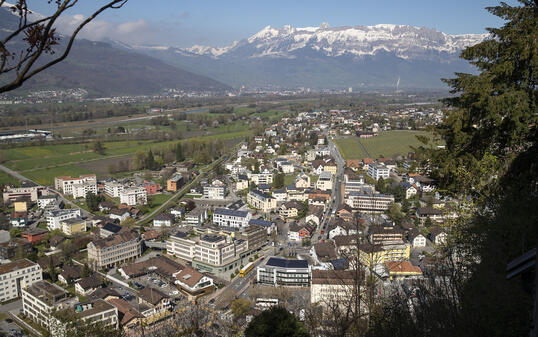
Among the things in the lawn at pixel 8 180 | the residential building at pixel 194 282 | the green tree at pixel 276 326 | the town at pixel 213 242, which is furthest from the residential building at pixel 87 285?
the lawn at pixel 8 180

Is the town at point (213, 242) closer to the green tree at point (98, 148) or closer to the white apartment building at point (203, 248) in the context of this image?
the white apartment building at point (203, 248)

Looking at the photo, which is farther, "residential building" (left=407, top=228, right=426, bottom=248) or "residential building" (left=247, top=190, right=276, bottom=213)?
"residential building" (left=247, top=190, right=276, bottom=213)

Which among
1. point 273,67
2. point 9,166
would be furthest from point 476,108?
point 273,67

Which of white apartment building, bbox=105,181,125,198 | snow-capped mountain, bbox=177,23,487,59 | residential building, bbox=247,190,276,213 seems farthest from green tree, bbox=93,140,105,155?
snow-capped mountain, bbox=177,23,487,59

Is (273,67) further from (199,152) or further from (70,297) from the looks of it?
(70,297)

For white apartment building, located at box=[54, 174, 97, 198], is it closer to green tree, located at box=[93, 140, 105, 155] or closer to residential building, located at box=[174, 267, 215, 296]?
green tree, located at box=[93, 140, 105, 155]

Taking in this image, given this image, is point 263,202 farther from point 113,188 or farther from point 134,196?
point 113,188

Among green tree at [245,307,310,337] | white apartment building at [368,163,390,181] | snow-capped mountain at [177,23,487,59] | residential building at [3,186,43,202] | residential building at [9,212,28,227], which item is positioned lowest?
residential building at [9,212,28,227]
